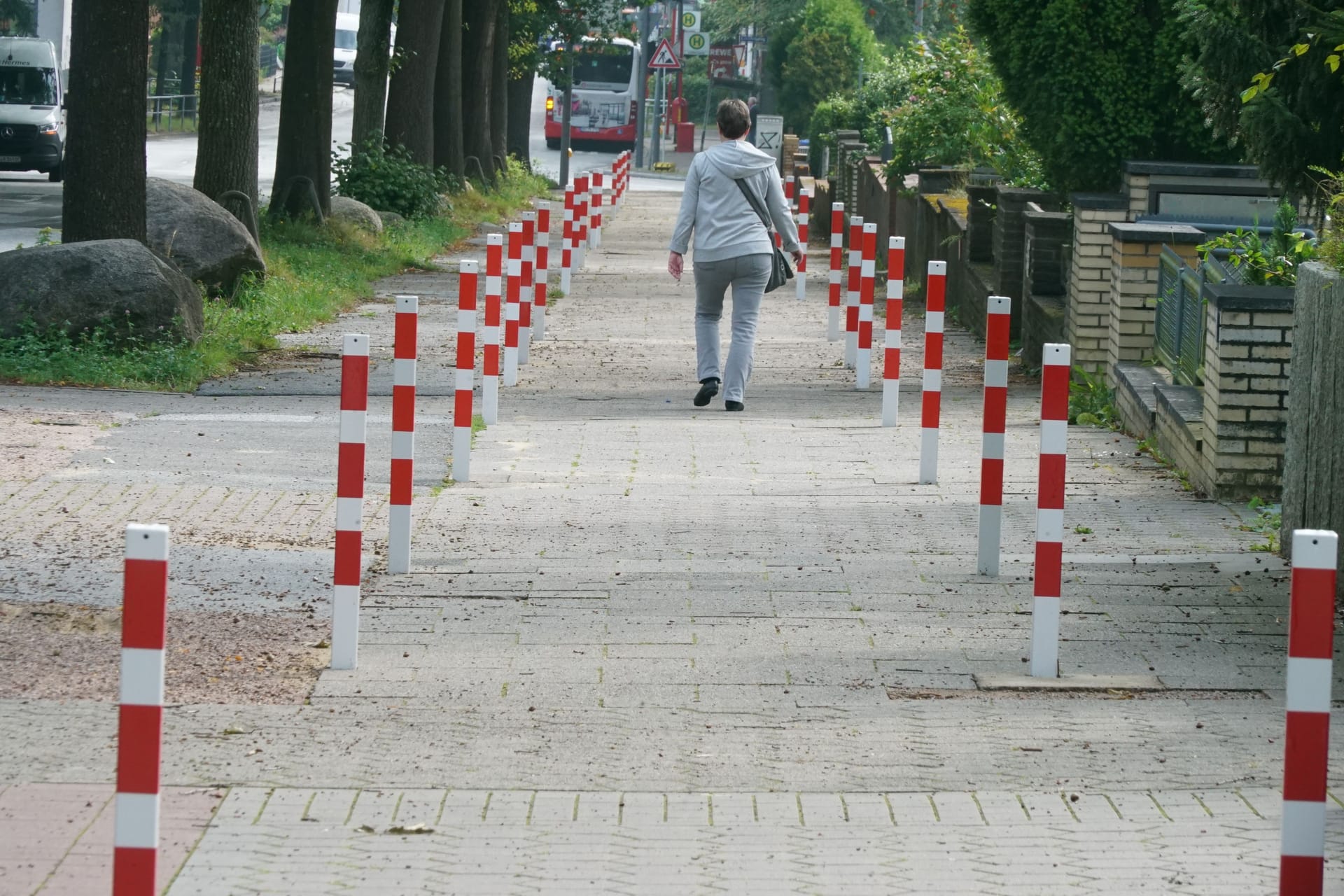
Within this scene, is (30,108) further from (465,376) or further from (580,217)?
(465,376)

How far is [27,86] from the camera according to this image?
36750mm

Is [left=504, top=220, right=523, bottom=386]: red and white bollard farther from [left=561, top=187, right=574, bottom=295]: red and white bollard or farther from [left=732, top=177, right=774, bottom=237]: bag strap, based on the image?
[left=561, top=187, right=574, bottom=295]: red and white bollard

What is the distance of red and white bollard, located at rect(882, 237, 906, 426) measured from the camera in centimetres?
1225

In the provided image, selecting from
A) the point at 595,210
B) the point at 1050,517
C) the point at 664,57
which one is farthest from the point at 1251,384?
the point at 664,57

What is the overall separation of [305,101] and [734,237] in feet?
37.8

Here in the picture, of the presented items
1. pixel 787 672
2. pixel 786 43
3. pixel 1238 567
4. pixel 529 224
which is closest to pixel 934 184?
pixel 529 224

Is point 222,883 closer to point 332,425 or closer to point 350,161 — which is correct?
point 332,425

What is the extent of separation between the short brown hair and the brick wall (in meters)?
4.34

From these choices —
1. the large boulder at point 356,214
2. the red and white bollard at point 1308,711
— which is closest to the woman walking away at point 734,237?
the red and white bollard at point 1308,711

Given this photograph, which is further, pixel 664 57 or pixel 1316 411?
pixel 664 57

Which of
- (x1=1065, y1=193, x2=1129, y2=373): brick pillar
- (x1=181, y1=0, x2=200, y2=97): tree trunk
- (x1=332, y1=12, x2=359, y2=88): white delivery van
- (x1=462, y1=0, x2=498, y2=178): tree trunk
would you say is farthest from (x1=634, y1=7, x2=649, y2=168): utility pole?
(x1=1065, y1=193, x2=1129, y2=373): brick pillar

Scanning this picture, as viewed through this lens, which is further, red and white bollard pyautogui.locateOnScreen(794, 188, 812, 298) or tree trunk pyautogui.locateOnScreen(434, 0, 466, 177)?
tree trunk pyautogui.locateOnScreen(434, 0, 466, 177)

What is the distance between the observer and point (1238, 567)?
26.6 ft

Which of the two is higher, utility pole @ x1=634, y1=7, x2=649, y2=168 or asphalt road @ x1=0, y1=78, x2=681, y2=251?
utility pole @ x1=634, y1=7, x2=649, y2=168
